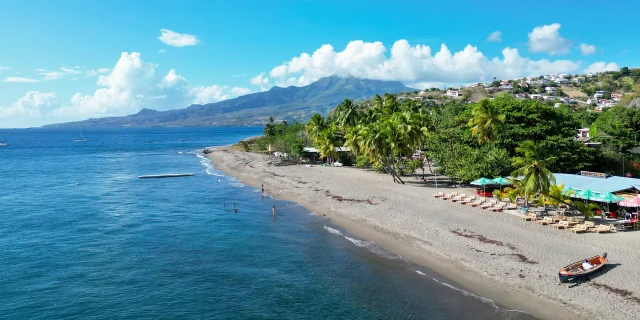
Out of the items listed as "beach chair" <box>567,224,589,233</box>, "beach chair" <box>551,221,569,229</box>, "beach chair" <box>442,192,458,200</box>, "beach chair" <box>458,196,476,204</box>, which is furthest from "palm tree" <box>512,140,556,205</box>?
"beach chair" <box>442,192,458,200</box>

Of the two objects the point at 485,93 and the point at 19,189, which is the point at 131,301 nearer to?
the point at 19,189

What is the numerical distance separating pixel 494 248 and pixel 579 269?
17.8ft

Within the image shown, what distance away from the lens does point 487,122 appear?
44406 mm

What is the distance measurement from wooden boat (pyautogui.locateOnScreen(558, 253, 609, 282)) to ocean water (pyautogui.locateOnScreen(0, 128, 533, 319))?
4058 mm

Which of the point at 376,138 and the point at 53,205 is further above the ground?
the point at 376,138

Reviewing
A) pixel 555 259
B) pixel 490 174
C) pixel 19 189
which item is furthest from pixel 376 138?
pixel 19 189

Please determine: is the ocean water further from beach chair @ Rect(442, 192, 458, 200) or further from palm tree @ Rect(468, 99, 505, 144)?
palm tree @ Rect(468, 99, 505, 144)

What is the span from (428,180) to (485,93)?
153814mm

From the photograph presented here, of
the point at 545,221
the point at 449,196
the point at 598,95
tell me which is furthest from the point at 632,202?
the point at 598,95

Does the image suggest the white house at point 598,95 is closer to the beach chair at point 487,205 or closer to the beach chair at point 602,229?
the beach chair at point 487,205

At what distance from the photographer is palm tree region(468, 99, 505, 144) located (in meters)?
44.0

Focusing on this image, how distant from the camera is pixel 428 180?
5241cm

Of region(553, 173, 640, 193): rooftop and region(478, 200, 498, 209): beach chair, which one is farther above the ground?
region(553, 173, 640, 193): rooftop

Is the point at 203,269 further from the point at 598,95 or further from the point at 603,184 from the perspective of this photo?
the point at 598,95
